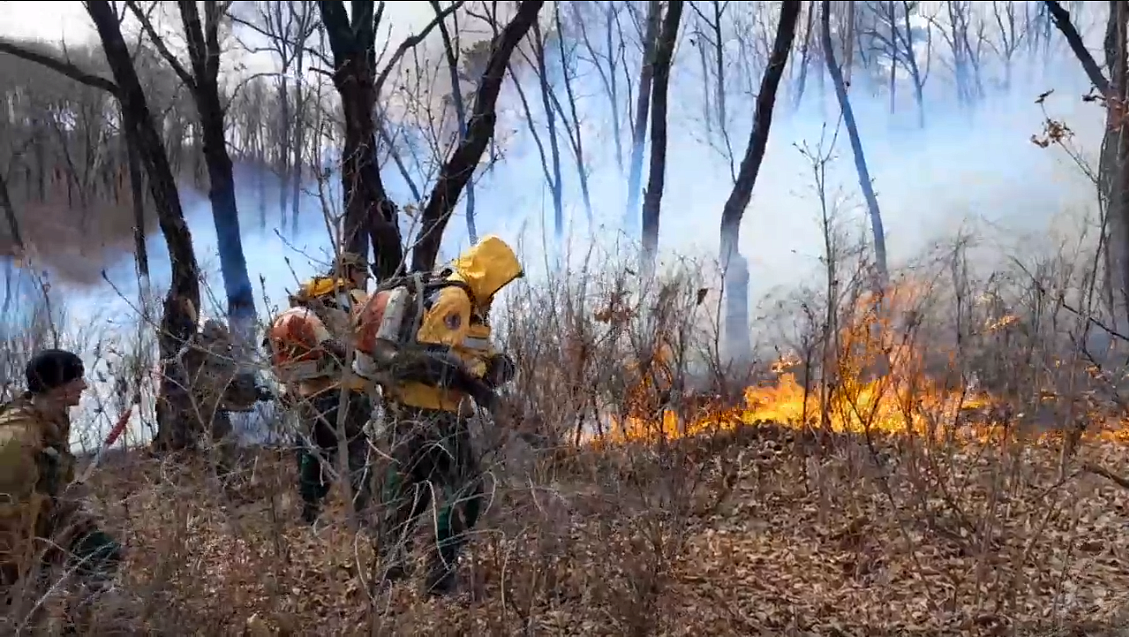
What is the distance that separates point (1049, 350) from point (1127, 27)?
76.0 inches

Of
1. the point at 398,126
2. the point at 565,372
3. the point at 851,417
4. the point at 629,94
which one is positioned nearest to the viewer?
the point at 565,372

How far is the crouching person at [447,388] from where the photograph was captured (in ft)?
12.2

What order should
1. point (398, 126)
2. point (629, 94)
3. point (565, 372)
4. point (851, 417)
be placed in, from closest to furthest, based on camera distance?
point (565, 372) < point (851, 417) < point (398, 126) < point (629, 94)

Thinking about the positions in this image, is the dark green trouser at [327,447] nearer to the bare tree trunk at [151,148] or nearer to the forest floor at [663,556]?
the forest floor at [663,556]

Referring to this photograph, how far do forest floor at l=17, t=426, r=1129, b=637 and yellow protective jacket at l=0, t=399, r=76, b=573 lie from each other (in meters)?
0.22

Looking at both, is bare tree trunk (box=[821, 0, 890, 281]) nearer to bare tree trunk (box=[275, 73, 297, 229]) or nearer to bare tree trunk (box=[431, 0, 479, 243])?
bare tree trunk (box=[431, 0, 479, 243])

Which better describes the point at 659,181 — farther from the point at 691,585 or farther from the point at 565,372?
the point at 691,585

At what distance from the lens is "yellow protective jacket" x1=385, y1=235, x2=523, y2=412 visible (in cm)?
403

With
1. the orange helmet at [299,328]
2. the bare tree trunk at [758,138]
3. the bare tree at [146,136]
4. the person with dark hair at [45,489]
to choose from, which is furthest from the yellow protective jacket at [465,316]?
the bare tree trunk at [758,138]

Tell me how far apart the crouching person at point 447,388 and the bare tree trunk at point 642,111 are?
12.2 m

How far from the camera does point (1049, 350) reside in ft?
16.7

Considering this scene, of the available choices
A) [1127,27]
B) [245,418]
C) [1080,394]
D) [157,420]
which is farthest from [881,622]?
[157,420]

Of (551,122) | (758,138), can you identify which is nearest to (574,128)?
(551,122)

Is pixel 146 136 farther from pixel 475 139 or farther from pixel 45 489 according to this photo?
pixel 45 489
